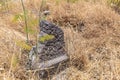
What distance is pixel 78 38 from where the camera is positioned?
3025 millimetres

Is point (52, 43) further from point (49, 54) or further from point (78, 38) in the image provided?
point (78, 38)

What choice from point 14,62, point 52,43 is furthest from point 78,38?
point 14,62

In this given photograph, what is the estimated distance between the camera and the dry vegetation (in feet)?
7.91

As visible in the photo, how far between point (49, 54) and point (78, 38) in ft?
2.00

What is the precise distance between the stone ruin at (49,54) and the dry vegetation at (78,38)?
0.23ft

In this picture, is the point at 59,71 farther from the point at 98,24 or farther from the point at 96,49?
the point at 98,24

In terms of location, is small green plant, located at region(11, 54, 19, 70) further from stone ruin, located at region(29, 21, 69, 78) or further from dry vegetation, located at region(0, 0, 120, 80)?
stone ruin, located at region(29, 21, 69, 78)

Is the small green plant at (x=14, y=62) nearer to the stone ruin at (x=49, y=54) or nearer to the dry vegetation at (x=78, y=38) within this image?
the dry vegetation at (x=78, y=38)

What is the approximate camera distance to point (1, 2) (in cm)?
395

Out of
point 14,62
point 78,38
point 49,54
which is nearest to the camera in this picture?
point 14,62

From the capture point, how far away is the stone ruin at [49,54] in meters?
2.41

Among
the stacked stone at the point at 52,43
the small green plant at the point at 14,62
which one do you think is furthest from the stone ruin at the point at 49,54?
the small green plant at the point at 14,62

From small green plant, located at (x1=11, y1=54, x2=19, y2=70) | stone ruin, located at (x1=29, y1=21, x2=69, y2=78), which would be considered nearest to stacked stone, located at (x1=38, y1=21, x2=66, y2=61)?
stone ruin, located at (x1=29, y1=21, x2=69, y2=78)

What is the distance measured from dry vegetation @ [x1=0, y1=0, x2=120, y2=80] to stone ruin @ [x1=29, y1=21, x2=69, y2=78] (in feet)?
0.23
